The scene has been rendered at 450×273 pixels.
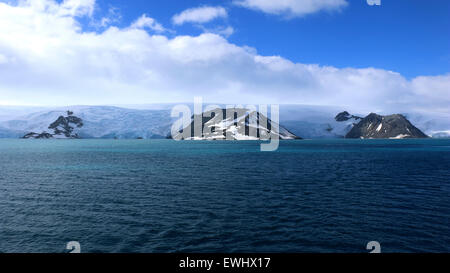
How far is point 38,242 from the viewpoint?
76.8 feet

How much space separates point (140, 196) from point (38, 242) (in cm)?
1696

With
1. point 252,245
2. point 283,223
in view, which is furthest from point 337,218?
point 252,245

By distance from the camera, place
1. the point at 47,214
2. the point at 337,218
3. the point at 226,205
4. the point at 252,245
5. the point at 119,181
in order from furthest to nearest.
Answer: the point at 119,181 → the point at 226,205 → the point at 47,214 → the point at 337,218 → the point at 252,245

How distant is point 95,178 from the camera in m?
57.5

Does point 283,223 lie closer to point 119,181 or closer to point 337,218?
point 337,218

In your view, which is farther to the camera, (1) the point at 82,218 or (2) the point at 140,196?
(2) the point at 140,196

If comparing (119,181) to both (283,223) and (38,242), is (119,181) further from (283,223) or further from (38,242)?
(283,223)

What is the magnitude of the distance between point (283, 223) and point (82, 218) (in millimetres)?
20870
